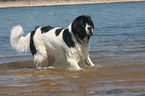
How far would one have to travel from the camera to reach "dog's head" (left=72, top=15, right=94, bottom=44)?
247 inches

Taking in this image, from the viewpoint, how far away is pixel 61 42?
6.88 m

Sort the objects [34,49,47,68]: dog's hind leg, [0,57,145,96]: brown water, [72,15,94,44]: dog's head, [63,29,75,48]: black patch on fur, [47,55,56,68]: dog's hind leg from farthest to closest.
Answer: [47,55,56,68]: dog's hind leg, [34,49,47,68]: dog's hind leg, [63,29,75,48]: black patch on fur, [72,15,94,44]: dog's head, [0,57,145,96]: brown water

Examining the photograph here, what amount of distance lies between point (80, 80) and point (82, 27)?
1.25 m

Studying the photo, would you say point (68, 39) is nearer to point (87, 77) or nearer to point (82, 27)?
point (82, 27)

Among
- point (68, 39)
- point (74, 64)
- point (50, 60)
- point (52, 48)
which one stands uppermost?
point (68, 39)

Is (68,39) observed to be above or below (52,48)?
above

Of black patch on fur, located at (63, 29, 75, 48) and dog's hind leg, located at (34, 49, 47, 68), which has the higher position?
black patch on fur, located at (63, 29, 75, 48)

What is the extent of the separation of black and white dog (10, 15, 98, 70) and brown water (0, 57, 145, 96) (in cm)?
33

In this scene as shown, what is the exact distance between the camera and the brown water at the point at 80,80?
16.0 ft

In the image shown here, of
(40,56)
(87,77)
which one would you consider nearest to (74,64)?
(87,77)

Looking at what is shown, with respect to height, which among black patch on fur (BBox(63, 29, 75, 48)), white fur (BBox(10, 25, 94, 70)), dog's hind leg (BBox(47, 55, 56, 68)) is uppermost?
black patch on fur (BBox(63, 29, 75, 48))

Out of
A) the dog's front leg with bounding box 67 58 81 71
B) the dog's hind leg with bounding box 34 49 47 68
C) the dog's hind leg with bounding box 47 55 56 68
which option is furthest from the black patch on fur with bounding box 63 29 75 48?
the dog's hind leg with bounding box 47 55 56 68

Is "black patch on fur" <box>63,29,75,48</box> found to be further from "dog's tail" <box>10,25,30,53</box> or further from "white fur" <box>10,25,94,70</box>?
"dog's tail" <box>10,25,30,53</box>

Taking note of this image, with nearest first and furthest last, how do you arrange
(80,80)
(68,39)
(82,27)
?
(80,80) < (82,27) < (68,39)
